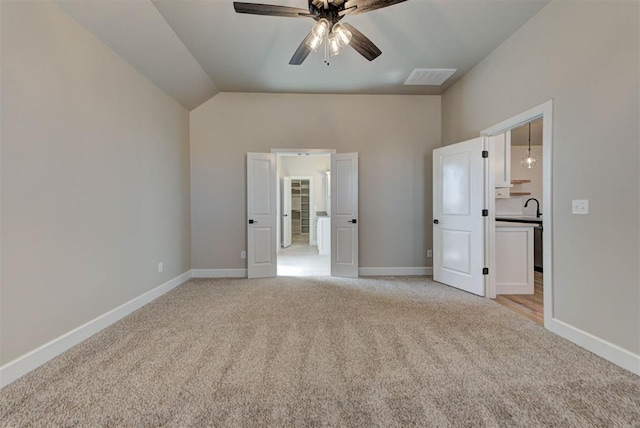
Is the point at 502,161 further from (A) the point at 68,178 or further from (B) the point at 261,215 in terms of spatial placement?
(A) the point at 68,178

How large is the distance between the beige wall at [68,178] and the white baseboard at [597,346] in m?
3.95

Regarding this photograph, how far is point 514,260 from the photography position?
329 cm

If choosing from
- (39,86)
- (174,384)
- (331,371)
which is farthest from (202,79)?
(331,371)

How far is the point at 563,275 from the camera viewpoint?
7.32ft

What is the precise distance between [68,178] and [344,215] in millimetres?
3192

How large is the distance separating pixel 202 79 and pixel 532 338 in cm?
458

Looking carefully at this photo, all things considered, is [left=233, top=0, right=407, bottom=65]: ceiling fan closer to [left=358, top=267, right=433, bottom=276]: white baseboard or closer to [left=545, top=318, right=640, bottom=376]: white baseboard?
[left=545, top=318, right=640, bottom=376]: white baseboard

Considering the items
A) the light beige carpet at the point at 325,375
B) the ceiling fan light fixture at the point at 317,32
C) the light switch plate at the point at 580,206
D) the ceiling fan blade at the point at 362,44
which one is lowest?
the light beige carpet at the point at 325,375

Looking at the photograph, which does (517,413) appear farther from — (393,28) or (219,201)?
(219,201)

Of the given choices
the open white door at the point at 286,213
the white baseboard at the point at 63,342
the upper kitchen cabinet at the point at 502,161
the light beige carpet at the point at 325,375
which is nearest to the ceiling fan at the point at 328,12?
the light beige carpet at the point at 325,375

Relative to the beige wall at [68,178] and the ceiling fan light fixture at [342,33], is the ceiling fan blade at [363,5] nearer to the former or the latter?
the ceiling fan light fixture at [342,33]

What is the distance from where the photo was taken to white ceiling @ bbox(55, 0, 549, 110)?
2.34 m

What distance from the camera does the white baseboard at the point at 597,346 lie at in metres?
1.74

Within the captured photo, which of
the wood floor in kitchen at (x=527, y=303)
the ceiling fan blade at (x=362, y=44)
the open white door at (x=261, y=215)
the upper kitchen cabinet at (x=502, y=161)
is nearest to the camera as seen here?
the ceiling fan blade at (x=362, y=44)
